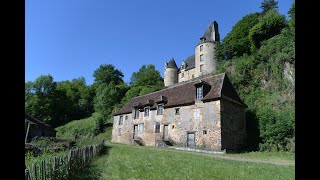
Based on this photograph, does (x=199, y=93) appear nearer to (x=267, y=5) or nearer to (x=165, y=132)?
(x=165, y=132)

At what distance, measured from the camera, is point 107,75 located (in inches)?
3002

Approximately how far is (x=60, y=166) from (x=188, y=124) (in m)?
19.5

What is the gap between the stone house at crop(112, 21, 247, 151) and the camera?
25.2 meters

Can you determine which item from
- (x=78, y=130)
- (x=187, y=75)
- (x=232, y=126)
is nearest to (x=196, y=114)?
(x=232, y=126)

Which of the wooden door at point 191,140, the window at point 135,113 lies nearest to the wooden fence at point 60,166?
the wooden door at point 191,140

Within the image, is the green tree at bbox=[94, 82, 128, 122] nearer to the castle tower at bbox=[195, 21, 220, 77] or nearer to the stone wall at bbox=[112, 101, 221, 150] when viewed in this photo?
the castle tower at bbox=[195, 21, 220, 77]

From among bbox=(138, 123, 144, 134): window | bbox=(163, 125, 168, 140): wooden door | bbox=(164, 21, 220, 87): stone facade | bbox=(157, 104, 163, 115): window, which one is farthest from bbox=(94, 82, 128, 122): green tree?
bbox=(163, 125, 168, 140): wooden door

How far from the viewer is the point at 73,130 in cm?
5034

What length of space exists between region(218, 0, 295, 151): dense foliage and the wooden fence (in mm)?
17224

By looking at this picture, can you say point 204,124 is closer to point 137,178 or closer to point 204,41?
point 137,178

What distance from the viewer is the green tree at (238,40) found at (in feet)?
135

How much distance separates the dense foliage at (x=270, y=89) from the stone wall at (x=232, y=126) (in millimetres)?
1080

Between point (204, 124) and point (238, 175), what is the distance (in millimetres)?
15024
